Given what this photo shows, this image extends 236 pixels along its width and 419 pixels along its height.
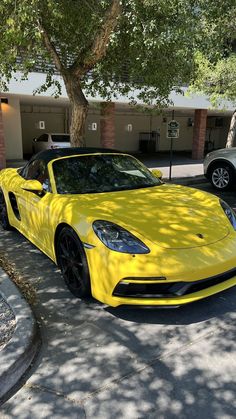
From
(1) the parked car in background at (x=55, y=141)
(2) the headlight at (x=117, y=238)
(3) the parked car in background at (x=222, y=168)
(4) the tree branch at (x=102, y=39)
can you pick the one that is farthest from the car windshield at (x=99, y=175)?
(1) the parked car in background at (x=55, y=141)

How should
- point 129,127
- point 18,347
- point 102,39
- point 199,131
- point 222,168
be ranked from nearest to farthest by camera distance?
point 18,347
point 102,39
point 222,168
point 199,131
point 129,127

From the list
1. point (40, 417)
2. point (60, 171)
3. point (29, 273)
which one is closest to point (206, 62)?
point (60, 171)

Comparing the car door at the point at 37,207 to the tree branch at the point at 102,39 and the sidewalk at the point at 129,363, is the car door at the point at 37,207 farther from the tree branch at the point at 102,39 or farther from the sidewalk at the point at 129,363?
the tree branch at the point at 102,39

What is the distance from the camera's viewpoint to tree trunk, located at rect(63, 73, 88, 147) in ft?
23.0

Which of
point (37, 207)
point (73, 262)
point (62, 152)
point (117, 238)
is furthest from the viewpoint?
point (62, 152)

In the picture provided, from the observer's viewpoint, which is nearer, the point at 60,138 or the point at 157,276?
the point at 157,276

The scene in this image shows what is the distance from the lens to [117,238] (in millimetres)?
3061

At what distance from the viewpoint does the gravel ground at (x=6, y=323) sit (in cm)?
273

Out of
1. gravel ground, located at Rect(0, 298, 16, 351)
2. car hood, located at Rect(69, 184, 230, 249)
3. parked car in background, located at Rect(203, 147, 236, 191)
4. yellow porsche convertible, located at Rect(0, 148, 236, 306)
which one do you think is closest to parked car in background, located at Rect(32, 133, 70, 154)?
parked car in background, located at Rect(203, 147, 236, 191)

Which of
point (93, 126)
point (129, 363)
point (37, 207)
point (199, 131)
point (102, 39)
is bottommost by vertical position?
point (129, 363)

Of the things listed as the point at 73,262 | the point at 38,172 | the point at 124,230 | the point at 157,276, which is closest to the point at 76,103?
the point at 38,172

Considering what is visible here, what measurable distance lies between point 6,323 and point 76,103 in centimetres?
518

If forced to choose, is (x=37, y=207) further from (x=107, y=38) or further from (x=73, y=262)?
(x=107, y=38)

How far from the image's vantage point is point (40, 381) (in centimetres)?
241
